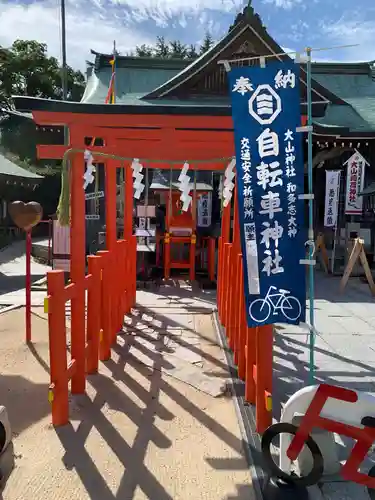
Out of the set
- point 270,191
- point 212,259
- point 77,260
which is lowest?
point 212,259

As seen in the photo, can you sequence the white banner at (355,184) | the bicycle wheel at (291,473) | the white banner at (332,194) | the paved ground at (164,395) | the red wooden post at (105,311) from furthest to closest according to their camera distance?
the white banner at (355,184) → the white banner at (332,194) → the red wooden post at (105,311) → the paved ground at (164,395) → the bicycle wheel at (291,473)

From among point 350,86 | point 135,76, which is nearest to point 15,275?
point 135,76

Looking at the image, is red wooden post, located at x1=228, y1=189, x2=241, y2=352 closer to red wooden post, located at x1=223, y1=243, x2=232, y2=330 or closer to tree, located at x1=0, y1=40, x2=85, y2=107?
red wooden post, located at x1=223, y1=243, x2=232, y2=330

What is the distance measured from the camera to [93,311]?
4.34m

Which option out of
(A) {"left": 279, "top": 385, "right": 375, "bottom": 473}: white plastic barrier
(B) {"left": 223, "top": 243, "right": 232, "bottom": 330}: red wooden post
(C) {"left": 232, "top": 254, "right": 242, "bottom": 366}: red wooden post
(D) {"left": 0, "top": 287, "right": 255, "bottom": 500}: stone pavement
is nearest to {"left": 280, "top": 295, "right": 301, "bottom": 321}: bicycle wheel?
(A) {"left": 279, "top": 385, "right": 375, "bottom": 473}: white plastic barrier

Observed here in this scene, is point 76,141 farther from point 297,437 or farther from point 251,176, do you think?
point 297,437

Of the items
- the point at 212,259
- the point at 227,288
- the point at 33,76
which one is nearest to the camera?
the point at 227,288

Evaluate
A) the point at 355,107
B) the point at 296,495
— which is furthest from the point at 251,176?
the point at 355,107

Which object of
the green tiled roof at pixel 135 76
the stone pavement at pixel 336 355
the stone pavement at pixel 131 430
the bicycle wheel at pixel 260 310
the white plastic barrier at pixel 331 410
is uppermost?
the green tiled roof at pixel 135 76

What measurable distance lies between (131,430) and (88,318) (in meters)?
1.29

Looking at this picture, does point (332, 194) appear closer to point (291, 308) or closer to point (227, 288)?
point (227, 288)

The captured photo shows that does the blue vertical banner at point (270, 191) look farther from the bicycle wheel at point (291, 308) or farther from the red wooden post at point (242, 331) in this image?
the red wooden post at point (242, 331)

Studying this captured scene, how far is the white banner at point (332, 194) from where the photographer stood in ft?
37.1

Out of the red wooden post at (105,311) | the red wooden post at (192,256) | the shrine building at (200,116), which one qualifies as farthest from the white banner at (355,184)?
the red wooden post at (105,311)
